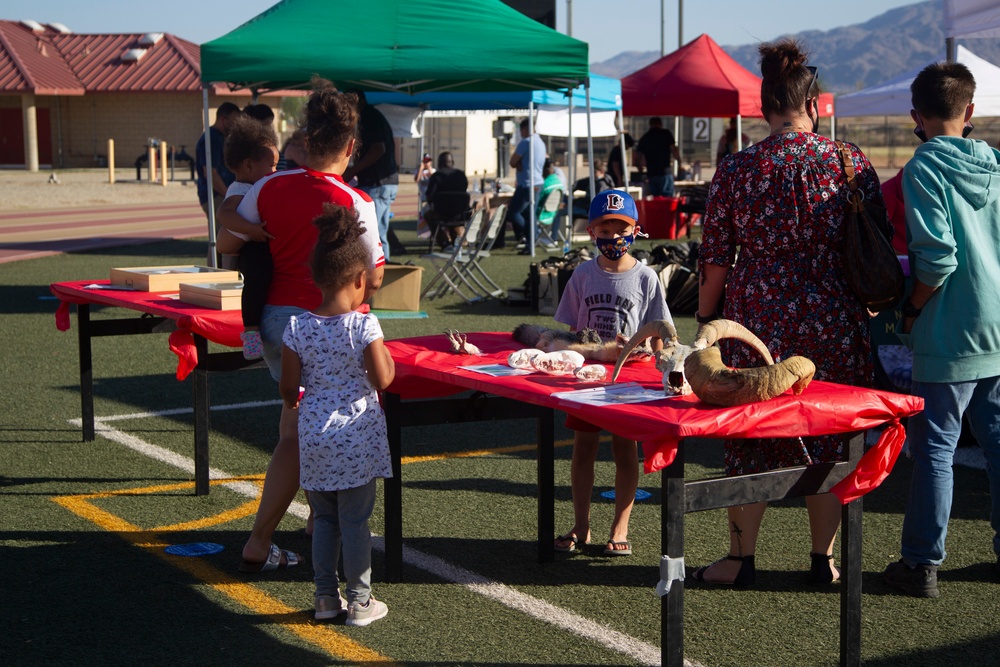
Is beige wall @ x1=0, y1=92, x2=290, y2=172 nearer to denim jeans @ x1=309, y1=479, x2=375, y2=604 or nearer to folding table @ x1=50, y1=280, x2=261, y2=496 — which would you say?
folding table @ x1=50, y1=280, x2=261, y2=496

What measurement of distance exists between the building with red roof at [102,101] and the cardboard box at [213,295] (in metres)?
44.6

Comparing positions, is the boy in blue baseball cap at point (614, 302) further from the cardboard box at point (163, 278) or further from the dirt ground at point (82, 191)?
the dirt ground at point (82, 191)

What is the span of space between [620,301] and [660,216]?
16.2 meters

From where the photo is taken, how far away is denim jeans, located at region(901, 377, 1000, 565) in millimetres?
4242

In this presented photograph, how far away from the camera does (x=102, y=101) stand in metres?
50.9

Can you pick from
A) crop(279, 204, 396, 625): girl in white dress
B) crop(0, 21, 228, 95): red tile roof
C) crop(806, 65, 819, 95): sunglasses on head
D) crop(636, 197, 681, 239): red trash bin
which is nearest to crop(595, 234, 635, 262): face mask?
crop(806, 65, 819, 95): sunglasses on head

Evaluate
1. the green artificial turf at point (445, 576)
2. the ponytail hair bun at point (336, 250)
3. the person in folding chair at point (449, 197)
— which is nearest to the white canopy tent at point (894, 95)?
the person in folding chair at point (449, 197)

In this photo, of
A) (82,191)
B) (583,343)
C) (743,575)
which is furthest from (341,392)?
(82,191)

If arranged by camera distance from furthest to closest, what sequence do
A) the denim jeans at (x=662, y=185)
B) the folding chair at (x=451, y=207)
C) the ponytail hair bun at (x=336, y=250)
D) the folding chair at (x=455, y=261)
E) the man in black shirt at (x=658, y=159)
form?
the denim jeans at (x=662, y=185), the man in black shirt at (x=658, y=159), the folding chair at (x=451, y=207), the folding chair at (x=455, y=261), the ponytail hair bun at (x=336, y=250)

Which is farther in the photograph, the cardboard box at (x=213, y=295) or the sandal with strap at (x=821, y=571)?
the cardboard box at (x=213, y=295)

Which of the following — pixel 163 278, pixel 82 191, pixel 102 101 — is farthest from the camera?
pixel 102 101

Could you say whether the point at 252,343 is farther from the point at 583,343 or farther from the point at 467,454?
the point at 467,454

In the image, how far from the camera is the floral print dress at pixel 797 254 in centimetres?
396

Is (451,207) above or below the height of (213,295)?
above
